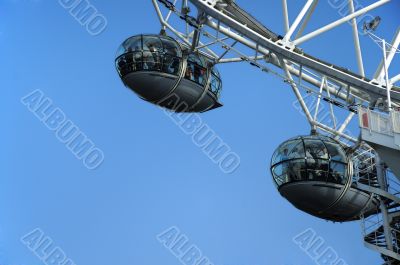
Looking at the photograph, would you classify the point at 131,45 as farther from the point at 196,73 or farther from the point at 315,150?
the point at 315,150

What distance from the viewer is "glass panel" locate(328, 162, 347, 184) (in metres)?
28.1

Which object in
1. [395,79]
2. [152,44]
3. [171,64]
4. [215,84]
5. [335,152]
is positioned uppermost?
[395,79]

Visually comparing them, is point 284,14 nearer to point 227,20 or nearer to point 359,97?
point 227,20

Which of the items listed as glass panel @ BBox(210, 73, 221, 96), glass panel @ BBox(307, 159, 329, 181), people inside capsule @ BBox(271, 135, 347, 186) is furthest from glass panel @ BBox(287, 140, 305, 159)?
glass panel @ BBox(210, 73, 221, 96)

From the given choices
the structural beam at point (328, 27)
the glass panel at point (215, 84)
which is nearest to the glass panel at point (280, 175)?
the glass panel at point (215, 84)

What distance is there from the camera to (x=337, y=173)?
2838 centimetres

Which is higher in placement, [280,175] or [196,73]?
[196,73]

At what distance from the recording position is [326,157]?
93.3 feet

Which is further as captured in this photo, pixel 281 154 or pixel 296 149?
pixel 281 154

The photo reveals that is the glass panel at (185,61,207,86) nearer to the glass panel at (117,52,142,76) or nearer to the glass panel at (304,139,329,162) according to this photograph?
the glass panel at (117,52,142,76)

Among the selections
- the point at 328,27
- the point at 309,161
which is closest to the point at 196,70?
the point at 309,161

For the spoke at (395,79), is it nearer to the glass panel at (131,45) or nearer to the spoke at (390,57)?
the spoke at (390,57)

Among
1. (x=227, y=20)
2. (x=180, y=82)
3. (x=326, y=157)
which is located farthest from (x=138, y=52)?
(x=326, y=157)

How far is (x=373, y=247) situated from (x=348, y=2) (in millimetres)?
9315
